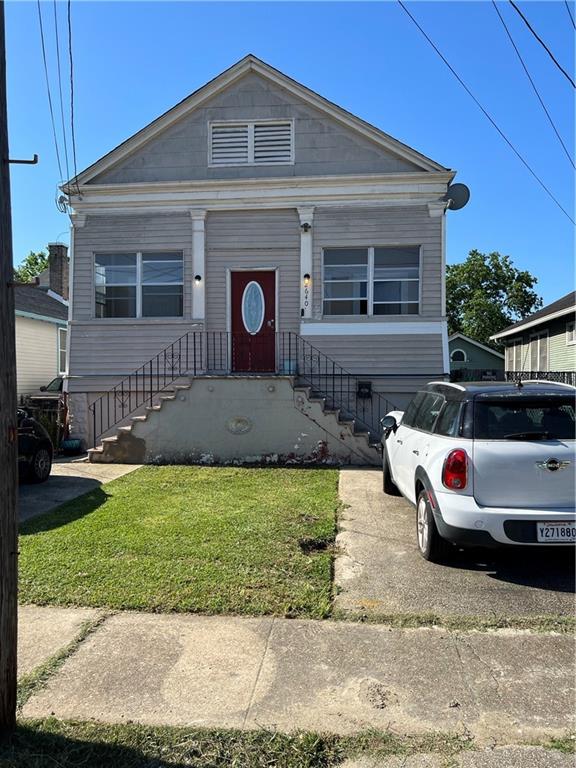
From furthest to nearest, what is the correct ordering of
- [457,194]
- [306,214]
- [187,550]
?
[306,214]
[457,194]
[187,550]

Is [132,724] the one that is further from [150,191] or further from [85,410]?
[150,191]

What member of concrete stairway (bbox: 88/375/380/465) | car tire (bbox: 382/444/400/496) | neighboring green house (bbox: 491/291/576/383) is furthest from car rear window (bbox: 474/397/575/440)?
neighboring green house (bbox: 491/291/576/383)

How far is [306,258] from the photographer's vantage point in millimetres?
11602

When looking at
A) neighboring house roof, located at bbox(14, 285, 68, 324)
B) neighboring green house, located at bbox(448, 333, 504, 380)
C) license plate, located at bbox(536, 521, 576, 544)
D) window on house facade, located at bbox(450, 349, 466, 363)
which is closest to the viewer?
license plate, located at bbox(536, 521, 576, 544)

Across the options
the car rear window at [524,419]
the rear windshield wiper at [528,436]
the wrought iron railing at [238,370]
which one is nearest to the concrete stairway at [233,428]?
the wrought iron railing at [238,370]

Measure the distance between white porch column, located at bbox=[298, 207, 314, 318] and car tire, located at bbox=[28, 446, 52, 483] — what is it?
5.75 m

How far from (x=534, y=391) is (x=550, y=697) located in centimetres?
253

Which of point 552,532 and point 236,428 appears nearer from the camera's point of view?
point 552,532

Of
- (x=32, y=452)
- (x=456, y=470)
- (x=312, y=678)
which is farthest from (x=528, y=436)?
(x=32, y=452)

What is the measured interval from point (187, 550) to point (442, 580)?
2279mm

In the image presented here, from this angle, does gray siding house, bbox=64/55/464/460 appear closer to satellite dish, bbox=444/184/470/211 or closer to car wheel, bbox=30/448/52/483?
satellite dish, bbox=444/184/470/211

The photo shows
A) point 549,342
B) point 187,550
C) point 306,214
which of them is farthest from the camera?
point 549,342

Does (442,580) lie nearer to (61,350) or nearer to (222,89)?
(222,89)

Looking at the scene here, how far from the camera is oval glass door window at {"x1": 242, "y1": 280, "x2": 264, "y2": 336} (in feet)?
38.9
